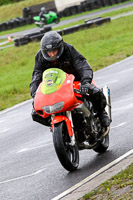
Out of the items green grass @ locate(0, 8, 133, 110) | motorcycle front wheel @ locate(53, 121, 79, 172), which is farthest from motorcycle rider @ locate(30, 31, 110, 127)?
green grass @ locate(0, 8, 133, 110)

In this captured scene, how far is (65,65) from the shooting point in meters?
7.25

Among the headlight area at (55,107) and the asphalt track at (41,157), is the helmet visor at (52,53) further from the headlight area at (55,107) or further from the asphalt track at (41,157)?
the asphalt track at (41,157)

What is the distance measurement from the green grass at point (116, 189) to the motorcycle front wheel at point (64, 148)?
0.77 meters

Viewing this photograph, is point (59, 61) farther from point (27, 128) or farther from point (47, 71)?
point (27, 128)

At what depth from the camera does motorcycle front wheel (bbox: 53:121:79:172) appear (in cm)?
643

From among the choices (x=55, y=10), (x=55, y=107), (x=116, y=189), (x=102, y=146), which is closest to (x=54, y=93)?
(x=55, y=107)

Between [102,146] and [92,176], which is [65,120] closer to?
[92,176]

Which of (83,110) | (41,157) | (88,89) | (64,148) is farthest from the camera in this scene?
(41,157)

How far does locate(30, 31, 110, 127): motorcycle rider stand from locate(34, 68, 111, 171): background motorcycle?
0.16 metres

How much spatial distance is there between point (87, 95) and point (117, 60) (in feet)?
45.3

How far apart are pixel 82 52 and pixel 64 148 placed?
61.7 feet

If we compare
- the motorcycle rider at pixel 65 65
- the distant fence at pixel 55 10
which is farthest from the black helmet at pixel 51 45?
the distant fence at pixel 55 10

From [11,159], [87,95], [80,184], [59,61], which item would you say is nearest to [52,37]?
[59,61]

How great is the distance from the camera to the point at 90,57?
2316cm
